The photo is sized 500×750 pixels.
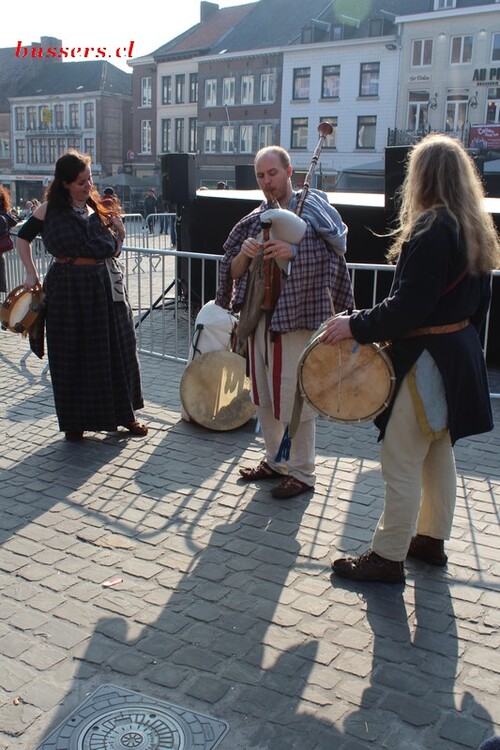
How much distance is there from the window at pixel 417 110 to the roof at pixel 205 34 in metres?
17.6

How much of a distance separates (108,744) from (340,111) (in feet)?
151

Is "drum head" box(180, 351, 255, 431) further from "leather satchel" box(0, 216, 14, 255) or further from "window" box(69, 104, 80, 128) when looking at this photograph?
"window" box(69, 104, 80, 128)

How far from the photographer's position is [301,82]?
47.0 m

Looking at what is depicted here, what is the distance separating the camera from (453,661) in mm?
2961

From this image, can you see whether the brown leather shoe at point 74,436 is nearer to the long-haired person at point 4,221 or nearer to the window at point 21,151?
the long-haired person at point 4,221

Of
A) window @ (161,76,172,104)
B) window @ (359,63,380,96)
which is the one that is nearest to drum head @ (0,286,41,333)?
window @ (359,63,380,96)

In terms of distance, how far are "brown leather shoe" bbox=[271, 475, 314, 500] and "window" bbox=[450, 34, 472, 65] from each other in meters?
41.8

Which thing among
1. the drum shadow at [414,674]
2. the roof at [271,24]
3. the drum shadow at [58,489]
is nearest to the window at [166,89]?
the roof at [271,24]

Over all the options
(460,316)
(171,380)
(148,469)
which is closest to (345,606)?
(460,316)

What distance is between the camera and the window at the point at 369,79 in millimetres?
43406

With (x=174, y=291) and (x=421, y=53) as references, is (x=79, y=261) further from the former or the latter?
(x=421, y=53)

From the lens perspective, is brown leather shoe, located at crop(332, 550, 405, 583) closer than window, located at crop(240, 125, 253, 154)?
Yes

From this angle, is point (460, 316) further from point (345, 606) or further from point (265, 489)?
point (265, 489)

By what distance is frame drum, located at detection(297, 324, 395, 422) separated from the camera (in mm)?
3312
